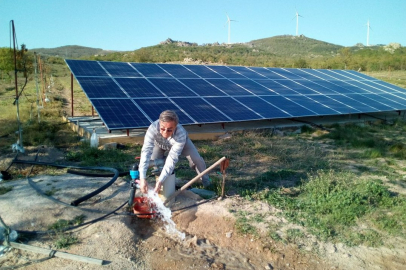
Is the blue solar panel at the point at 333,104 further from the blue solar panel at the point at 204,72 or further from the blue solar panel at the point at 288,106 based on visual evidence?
the blue solar panel at the point at 204,72

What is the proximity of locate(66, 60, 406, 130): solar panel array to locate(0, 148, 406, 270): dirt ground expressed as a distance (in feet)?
13.2

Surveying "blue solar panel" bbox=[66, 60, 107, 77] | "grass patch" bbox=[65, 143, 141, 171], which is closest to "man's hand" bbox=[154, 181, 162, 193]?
"grass patch" bbox=[65, 143, 141, 171]

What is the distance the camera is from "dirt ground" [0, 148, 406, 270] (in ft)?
12.5

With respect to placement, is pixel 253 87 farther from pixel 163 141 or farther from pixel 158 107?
pixel 163 141

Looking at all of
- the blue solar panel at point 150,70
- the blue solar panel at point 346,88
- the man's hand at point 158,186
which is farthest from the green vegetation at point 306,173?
the blue solar panel at point 150,70

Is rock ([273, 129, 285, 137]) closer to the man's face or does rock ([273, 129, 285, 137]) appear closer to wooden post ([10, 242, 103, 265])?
the man's face

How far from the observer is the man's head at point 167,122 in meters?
4.40

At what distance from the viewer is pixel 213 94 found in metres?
12.0

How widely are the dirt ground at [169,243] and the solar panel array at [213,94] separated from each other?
158 inches

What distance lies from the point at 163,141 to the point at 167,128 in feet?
1.63

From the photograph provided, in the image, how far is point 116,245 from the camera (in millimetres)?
4000

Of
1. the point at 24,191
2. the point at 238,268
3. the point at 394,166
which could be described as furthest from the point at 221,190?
the point at 394,166

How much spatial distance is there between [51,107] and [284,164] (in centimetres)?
1257

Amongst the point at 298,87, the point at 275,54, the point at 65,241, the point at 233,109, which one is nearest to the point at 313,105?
the point at 298,87
